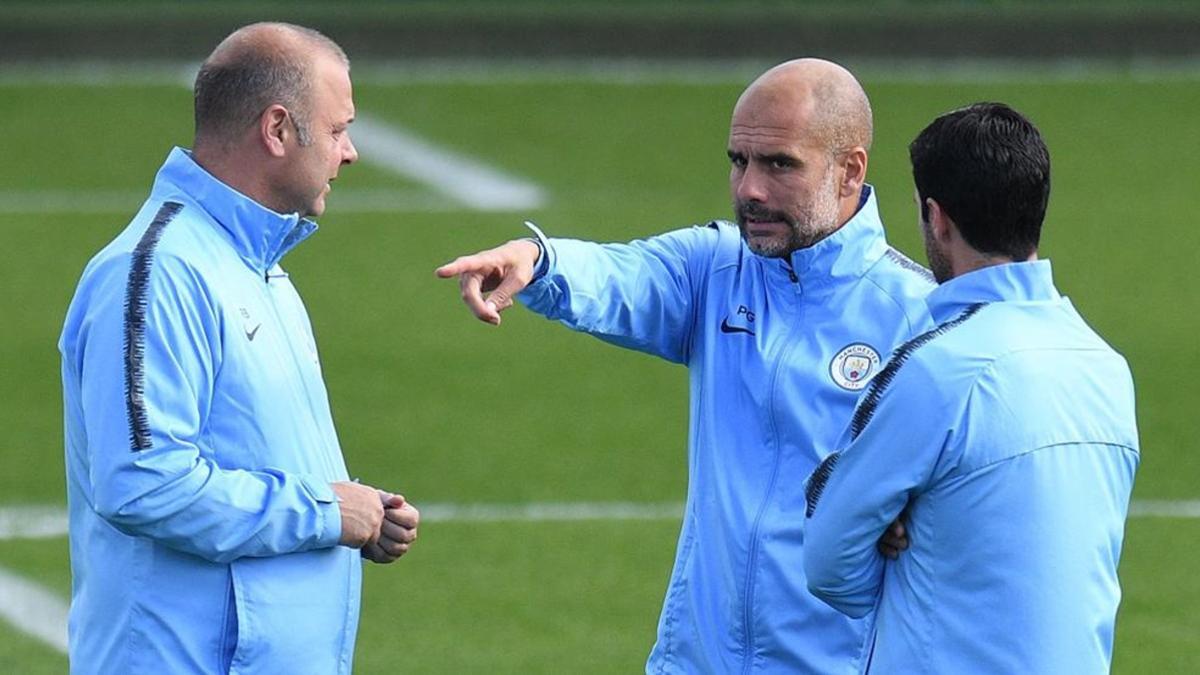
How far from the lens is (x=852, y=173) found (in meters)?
4.95

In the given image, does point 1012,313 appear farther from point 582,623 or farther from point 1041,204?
point 582,623

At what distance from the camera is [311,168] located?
453 centimetres

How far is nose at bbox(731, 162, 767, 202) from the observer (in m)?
4.83

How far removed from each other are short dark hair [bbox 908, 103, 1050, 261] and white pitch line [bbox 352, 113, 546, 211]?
1226 cm

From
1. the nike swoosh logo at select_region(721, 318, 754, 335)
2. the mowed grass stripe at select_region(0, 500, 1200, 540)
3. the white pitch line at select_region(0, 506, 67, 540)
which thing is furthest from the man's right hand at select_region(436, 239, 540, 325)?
the white pitch line at select_region(0, 506, 67, 540)

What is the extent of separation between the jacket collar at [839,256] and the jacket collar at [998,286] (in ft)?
2.63

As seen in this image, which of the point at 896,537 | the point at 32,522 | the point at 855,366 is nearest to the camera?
the point at 896,537

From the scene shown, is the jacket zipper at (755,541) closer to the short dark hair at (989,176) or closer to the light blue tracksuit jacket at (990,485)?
the light blue tracksuit jacket at (990,485)

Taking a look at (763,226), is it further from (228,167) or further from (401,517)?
(228,167)

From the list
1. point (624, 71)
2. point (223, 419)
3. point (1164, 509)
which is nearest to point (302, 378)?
point (223, 419)

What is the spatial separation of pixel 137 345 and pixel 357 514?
54 cm

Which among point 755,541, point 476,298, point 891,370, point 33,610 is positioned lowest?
point 33,610

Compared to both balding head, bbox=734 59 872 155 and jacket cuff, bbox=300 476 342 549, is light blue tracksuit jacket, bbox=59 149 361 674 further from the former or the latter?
balding head, bbox=734 59 872 155

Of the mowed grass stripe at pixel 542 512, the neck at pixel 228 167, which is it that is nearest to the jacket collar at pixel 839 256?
the neck at pixel 228 167
